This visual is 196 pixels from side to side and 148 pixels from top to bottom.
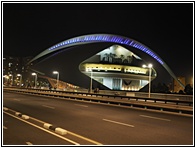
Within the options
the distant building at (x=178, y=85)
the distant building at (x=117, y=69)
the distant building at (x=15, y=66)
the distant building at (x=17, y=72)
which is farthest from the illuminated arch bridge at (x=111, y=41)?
the distant building at (x=15, y=66)

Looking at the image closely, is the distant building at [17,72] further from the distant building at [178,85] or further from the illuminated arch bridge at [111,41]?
the distant building at [178,85]

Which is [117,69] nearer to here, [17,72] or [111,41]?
[111,41]

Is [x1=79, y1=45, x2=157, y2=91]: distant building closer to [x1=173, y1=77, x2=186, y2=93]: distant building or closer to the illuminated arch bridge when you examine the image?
the illuminated arch bridge

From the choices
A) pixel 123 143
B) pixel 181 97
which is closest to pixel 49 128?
pixel 123 143

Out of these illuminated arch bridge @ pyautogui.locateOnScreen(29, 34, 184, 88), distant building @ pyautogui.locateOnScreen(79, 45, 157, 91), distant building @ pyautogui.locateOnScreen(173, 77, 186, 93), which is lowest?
distant building @ pyautogui.locateOnScreen(173, 77, 186, 93)

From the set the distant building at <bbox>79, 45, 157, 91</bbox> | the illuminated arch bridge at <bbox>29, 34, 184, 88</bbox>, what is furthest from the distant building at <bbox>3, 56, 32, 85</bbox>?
the distant building at <bbox>79, 45, 157, 91</bbox>

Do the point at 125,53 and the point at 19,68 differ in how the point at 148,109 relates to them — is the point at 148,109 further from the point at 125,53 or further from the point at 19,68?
the point at 19,68

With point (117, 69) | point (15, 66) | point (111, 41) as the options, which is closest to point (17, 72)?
point (15, 66)

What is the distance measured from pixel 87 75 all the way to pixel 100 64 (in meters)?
5.76

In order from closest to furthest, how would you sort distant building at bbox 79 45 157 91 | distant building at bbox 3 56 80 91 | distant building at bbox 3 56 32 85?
distant building at bbox 79 45 157 91 → distant building at bbox 3 56 80 91 → distant building at bbox 3 56 32 85

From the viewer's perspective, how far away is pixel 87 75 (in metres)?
75.1

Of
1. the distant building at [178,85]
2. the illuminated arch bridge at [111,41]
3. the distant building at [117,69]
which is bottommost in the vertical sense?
the distant building at [178,85]

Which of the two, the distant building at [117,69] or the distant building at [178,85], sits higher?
the distant building at [117,69]

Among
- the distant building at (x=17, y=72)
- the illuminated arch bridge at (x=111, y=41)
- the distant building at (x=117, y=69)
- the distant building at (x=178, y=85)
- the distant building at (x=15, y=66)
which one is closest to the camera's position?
the distant building at (x=117, y=69)
